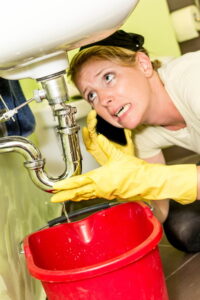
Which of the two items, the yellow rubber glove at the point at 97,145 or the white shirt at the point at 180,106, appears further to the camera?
the yellow rubber glove at the point at 97,145

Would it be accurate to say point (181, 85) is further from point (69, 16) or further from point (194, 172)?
point (69, 16)

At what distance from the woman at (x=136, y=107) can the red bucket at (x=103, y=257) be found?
76mm

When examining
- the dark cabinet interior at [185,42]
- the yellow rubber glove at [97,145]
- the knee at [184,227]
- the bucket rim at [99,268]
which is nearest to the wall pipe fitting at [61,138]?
the bucket rim at [99,268]

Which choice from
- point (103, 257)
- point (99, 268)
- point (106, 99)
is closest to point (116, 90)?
point (106, 99)

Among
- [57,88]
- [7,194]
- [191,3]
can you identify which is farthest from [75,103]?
[191,3]

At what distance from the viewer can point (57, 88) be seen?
32.6 inches

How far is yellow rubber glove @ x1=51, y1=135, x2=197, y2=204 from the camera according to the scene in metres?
0.90

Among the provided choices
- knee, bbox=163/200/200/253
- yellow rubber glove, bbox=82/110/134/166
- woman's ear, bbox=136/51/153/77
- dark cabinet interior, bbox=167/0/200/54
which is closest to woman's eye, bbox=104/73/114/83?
woman's ear, bbox=136/51/153/77

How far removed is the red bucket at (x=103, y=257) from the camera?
74 cm

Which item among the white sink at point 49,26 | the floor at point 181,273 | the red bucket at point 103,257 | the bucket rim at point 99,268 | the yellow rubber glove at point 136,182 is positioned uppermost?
the white sink at point 49,26

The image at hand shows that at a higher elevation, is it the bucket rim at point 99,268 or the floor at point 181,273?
the bucket rim at point 99,268

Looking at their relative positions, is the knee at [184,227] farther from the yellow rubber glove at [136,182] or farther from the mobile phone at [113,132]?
the yellow rubber glove at [136,182]

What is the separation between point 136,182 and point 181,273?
1.25 feet

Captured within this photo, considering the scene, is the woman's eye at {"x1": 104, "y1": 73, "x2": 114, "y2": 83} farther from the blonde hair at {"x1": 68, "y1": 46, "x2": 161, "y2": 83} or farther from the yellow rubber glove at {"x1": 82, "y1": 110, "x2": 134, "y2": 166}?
the yellow rubber glove at {"x1": 82, "y1": 110, "x2": 134, "y2": 166}
